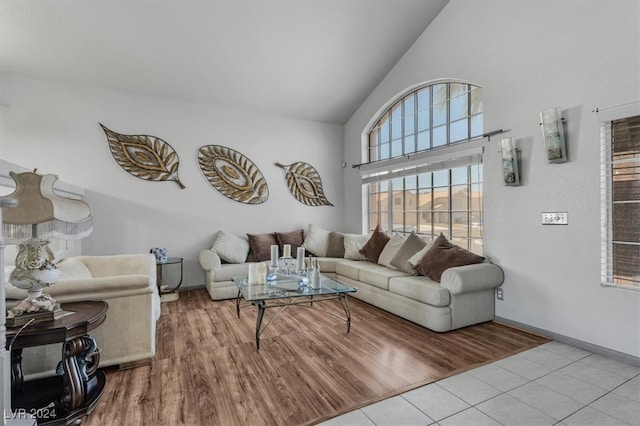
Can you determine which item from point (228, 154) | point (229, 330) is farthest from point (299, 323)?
point (228, 154)

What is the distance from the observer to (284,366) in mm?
2328

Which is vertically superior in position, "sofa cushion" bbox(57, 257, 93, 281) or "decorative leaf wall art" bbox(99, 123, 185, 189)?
"decorative leaf wall art" bbox(99, 123, 185, 189)

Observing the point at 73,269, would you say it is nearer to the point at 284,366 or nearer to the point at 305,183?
the point at 284,366

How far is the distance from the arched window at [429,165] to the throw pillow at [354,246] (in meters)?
0.48

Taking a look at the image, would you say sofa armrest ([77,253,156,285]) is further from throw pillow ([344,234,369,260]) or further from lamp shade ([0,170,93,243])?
throw pillow ([344,234,369,260])

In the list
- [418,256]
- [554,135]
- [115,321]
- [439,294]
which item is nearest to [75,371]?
[115,321]

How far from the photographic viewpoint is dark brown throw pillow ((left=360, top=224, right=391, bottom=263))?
4.47 metres

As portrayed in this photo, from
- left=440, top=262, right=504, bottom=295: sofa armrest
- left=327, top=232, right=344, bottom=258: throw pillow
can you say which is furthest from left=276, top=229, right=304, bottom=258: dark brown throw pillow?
left=440, top=262, right=504, bottom=295: sofa armrest

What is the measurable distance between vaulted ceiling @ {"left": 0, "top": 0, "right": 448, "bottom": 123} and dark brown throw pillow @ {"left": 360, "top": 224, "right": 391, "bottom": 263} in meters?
2.50

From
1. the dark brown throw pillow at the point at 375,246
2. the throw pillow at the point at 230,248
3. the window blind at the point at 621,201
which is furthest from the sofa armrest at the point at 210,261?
the window blind at the point at 621,201

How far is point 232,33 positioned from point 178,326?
136 inches

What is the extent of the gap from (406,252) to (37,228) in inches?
136

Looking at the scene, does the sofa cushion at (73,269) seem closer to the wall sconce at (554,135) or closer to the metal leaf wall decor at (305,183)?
the metal leaf wall decor at (305,183)

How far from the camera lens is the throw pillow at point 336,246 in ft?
16.8
